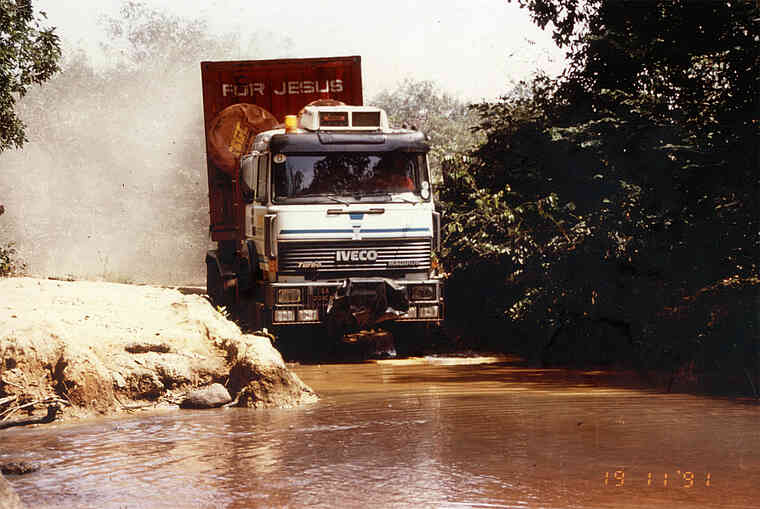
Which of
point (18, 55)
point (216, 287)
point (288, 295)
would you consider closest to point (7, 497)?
point (288, 295)

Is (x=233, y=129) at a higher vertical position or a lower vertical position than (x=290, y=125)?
higher

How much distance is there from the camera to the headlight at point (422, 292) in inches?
581

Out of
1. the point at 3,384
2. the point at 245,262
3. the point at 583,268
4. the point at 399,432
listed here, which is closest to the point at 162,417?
the point at 3,384

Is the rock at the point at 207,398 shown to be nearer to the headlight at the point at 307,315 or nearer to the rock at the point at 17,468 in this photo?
the rock at the point at 17,468

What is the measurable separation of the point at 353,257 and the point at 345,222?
529mm

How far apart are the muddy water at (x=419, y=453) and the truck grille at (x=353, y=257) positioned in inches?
113

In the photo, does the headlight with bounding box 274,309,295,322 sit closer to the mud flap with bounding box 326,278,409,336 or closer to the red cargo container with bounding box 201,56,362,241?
the mud flap with bounding box 326,278,409,336

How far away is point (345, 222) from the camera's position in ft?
46.9

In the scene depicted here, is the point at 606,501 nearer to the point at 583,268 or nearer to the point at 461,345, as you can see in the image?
the point at 583,268

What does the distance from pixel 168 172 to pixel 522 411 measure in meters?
47.2

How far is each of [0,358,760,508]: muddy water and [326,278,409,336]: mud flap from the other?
2.57 m

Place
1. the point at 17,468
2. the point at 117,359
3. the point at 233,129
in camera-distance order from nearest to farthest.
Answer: the point at 17,468 → the point at 117,359 → the point at 233,129

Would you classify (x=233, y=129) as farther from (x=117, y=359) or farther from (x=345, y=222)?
(x=117, y=359)
